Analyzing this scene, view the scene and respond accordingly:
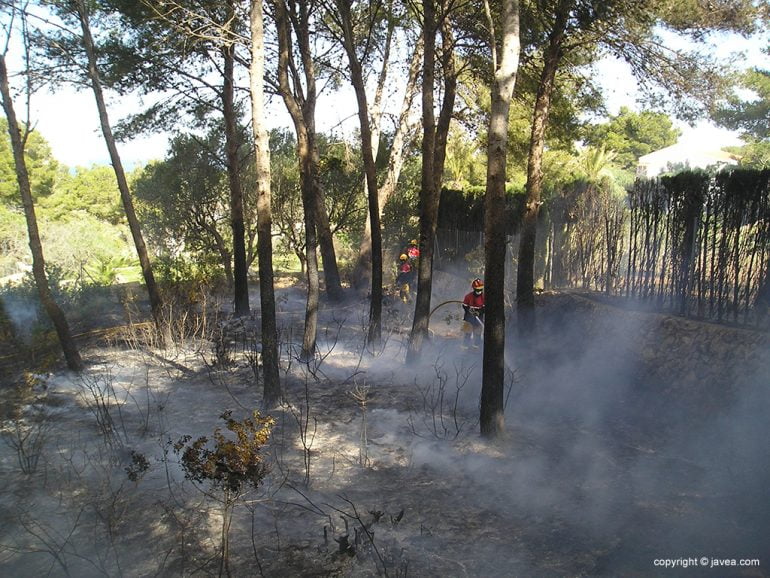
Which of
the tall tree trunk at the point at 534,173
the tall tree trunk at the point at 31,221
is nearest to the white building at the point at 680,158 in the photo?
the tall tree trunk at the point at 534,173

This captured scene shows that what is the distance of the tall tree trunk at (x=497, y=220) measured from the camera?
6238 millimetres

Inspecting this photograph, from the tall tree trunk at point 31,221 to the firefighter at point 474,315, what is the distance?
23.6 ft

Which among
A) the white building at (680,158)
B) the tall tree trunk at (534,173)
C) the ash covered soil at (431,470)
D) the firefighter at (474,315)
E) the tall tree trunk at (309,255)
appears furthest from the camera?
the white building at (680,158)

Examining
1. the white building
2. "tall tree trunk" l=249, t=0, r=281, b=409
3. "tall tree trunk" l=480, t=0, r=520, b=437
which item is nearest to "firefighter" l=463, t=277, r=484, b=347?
"tall tree trunk" l=480, t=0, r=520, b=437

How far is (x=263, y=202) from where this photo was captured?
7.70 m

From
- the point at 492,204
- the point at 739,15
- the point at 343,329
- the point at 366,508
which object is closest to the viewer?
the point at 366,508

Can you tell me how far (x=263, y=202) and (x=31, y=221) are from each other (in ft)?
14.8

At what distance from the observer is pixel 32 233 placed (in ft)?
30.6

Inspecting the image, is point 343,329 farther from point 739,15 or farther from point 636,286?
point 739,15

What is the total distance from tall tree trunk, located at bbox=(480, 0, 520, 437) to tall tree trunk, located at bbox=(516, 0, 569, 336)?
3.78 meters

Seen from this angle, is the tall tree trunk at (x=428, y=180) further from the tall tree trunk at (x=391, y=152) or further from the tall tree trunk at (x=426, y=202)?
the tall tree trunk at (x=391, y=152)

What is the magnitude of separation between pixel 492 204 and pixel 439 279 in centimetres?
1171

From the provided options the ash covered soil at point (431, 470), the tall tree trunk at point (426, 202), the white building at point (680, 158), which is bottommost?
the ash covered soil at point (431, 470)

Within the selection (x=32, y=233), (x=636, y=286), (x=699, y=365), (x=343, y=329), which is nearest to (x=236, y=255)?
(x=343, y=329)
